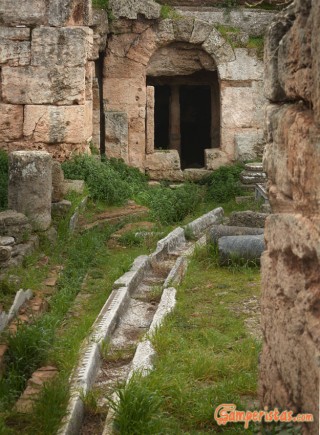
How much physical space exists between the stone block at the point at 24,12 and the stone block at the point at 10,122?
1.41 m

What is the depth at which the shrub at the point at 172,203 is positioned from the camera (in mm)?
12477

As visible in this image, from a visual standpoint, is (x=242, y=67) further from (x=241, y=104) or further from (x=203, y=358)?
(x=203, y=358)

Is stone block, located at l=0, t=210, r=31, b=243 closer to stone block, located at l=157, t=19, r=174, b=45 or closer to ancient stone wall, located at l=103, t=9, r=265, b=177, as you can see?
ancient stone wall, located at l=103, t=9, r=265, b=177

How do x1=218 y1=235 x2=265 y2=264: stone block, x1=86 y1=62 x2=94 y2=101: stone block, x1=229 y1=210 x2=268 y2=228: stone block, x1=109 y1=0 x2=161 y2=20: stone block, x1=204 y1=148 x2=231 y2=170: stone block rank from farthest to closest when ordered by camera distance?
x1=204 y1=148 x2=231 y2=170: stone block
x1=109 y1=0 x2=161 y2=20: stone block
x1=86 y1=62 x2=94 y2=101: stone block
x1=229 y1=210 x2=268 y2=228: stone block
x1=218 y1=235 x2=265 y2=264: stone block

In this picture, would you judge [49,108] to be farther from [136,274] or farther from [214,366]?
[214,366]

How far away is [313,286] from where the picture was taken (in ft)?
11.7

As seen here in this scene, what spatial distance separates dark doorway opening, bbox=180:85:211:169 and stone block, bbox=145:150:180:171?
147 inches

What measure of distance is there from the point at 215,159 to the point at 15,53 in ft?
16.1

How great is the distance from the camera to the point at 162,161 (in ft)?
50.6

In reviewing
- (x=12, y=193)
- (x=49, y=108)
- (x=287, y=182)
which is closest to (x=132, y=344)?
(x=287, y=182)

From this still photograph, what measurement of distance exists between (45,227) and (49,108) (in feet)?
10.7

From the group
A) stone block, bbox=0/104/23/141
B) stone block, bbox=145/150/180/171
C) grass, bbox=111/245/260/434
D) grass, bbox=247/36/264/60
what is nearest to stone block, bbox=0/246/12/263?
grass, bbox=111/245/260/434

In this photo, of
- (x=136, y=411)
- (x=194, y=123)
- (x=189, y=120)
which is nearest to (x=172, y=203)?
(x=189, y=120)

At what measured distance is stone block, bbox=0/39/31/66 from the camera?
1250cm
